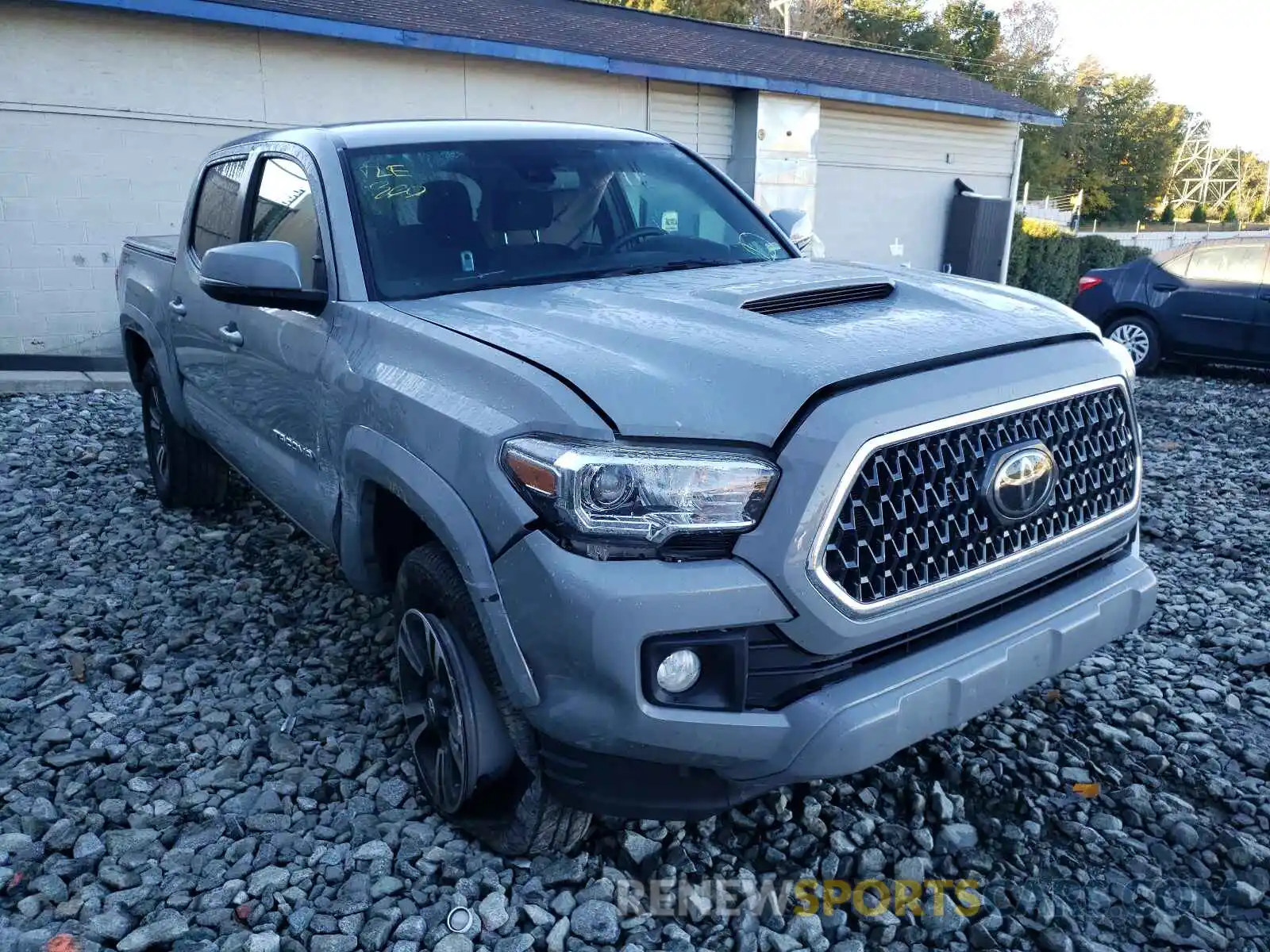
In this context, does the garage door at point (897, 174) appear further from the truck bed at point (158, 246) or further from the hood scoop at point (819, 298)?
the hood scoop at point (819, 298)

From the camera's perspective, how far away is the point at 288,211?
3.60 meters

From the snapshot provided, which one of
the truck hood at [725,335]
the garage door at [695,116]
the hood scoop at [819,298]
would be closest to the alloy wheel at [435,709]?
the truck hood at [725,335]

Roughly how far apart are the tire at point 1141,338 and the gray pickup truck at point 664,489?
845cm

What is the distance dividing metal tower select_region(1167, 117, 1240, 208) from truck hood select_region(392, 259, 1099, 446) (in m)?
87.6

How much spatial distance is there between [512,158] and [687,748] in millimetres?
2310

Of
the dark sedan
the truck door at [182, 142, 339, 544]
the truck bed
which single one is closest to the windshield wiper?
the truck door at [182, 142, 339, 544]

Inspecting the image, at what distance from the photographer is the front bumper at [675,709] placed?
6.54ft

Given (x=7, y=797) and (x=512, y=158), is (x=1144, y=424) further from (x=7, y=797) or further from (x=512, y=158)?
(x=7, y=797)

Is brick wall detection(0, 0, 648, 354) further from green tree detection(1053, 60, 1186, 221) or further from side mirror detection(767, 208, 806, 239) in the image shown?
green tree detection(1053, 60, 1186, 221)

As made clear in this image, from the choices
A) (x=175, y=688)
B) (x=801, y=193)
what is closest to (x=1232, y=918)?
(x=175, y=688)

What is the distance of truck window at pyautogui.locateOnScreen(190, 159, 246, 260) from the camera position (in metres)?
4.25

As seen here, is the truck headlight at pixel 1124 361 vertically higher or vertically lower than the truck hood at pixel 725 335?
lower

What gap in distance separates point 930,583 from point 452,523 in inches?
43.4

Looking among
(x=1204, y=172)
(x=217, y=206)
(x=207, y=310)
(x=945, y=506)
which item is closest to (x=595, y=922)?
(x=945, y=506)
